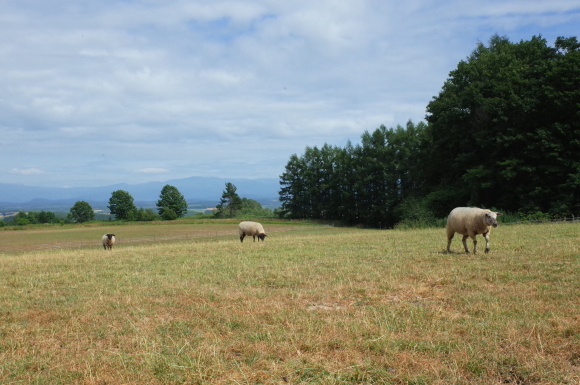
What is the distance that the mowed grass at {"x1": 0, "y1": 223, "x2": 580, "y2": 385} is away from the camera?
5.54m

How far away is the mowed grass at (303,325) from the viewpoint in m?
5.54

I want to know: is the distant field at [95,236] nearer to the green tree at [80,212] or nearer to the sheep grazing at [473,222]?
the sheep grazing at [473,222]

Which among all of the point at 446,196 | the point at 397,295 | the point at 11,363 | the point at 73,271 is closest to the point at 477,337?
the point at 397,295

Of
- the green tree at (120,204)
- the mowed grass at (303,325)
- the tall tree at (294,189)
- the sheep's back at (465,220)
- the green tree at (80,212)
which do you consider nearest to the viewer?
the mowed grass at (303,325)

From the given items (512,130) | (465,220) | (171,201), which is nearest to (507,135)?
(512,130)

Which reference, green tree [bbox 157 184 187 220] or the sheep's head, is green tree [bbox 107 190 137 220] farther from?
the sheep's head

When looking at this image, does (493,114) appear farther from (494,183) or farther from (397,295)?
(397,295)

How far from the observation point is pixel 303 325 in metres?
7.34

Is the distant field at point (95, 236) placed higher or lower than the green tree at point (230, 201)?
lower

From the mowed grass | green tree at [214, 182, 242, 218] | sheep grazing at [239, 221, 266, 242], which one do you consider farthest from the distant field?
the mowed grass

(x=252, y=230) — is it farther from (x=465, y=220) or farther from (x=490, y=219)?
(x=490, y=219)

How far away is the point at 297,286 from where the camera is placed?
10859mm

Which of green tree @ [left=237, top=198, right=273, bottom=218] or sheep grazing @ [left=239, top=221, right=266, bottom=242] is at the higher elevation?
green tree @ [left=237, top=198, right=273, bottom=218]

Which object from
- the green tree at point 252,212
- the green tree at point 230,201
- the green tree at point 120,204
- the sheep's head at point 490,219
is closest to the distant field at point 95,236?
the green tree at point 252,212
